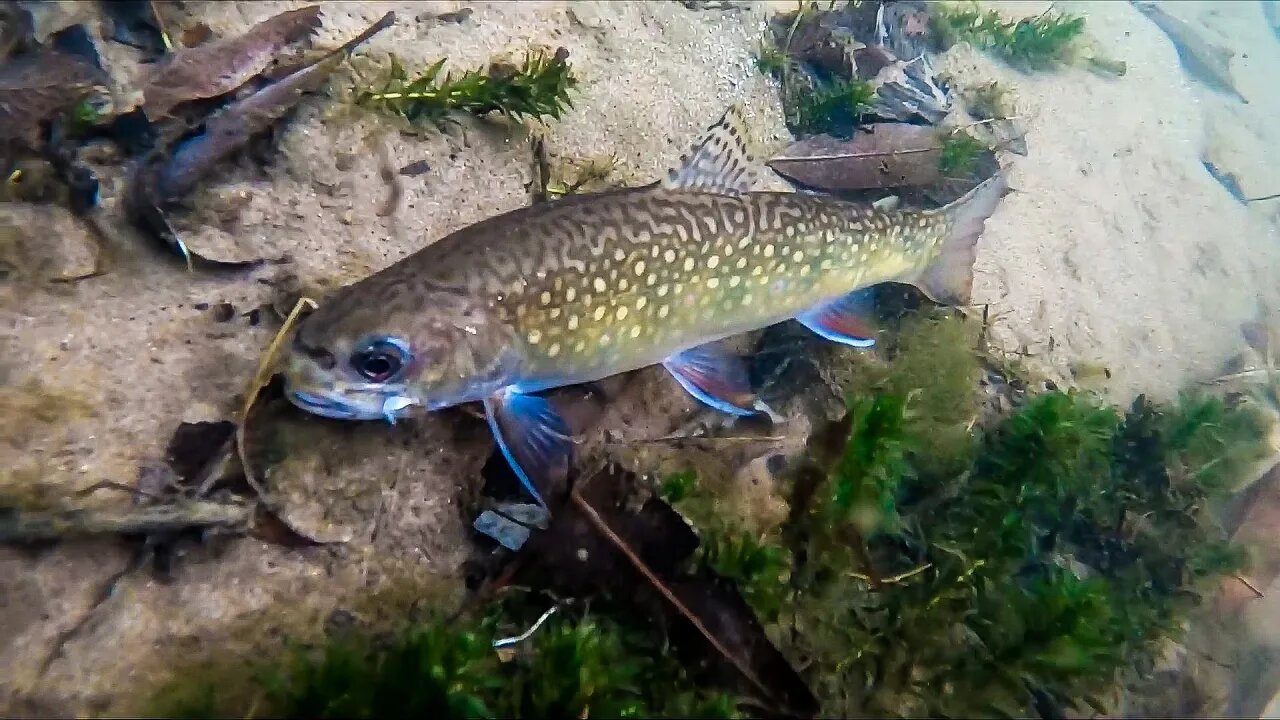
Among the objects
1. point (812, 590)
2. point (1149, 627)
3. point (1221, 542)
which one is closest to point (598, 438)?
point (812, 590)

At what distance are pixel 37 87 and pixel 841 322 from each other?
4754 mm

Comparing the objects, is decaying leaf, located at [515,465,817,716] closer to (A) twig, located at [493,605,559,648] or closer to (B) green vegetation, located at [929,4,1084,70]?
(A) twig, located at [493,605,559,648]

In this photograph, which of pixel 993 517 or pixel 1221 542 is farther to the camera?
pixel 1221 542

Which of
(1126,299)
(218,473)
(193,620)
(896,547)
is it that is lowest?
(1126,299)

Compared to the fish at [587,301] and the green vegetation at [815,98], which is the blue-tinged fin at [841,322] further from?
the green vegetation at [815,98]

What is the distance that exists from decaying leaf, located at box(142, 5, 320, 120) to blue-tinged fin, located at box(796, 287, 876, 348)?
3.80m

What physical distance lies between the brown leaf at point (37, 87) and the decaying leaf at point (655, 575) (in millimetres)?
3514

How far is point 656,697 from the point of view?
9.85 ft

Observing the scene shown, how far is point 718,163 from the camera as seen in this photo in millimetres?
4113

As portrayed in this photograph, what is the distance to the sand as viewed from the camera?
9.64 ft

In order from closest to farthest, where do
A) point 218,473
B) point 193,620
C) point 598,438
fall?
point 193,620 < point 218,473 < point 598,438

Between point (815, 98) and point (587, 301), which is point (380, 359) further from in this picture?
point (815, 98)

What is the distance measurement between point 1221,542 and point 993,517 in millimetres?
1892

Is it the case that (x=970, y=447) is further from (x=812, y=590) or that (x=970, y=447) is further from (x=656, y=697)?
(x=656, y=697)
